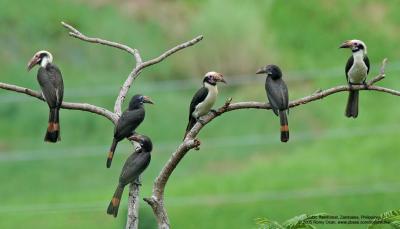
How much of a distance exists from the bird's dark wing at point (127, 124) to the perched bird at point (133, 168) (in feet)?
0.15

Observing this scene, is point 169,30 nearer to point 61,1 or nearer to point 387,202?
point 61,1

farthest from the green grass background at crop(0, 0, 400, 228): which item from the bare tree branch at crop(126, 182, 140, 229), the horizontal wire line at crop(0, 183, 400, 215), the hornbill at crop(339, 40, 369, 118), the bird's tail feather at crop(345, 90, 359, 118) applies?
the bare tree branch at crop(126, 182, 140, 229)

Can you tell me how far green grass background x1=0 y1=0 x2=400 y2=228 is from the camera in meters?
15.9

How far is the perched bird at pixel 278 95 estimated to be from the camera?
7.43 meters

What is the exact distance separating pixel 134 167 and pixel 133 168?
0.02 metres

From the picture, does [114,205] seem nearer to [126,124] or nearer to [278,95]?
[126,124]

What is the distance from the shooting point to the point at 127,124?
7.13 meters

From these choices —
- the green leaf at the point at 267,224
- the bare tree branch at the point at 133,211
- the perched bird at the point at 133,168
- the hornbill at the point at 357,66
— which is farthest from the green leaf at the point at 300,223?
the hornbill at the point at 357,66

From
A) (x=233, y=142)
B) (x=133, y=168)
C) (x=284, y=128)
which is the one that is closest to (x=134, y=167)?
(x=133, y=168)

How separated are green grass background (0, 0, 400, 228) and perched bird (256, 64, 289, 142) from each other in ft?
21.9

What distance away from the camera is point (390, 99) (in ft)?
60.5

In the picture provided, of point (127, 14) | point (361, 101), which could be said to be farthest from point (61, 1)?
point (361, 101)

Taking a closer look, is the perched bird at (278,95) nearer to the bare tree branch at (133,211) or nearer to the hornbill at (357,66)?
the hornbill at (357,66)

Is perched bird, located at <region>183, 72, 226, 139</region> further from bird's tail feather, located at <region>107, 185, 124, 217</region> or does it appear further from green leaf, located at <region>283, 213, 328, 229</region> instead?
green leaf, located at <region>283, 213, 328, 229</region>
